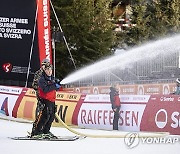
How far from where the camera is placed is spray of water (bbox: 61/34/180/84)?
21.4m

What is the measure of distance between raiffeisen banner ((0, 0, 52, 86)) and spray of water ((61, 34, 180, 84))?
2.25m

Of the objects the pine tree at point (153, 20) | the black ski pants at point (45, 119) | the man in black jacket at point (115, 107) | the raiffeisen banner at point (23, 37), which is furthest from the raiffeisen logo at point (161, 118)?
the pine tree at point (153, 20)

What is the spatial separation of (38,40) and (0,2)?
81.7 inches

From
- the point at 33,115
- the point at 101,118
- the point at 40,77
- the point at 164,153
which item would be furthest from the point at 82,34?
the point at 164,153

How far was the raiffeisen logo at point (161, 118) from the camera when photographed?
11.9m

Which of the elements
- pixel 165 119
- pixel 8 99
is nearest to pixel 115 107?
pixel 165 119

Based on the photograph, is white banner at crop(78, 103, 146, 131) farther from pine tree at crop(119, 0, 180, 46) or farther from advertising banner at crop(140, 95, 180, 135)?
pine tree at crop(119, 0, 180, 46)

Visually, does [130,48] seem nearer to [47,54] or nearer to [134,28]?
[134,28]

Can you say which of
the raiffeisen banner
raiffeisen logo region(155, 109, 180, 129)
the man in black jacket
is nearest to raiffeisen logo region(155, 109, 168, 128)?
raiffeisen logo region(155, 109, 180, 129)

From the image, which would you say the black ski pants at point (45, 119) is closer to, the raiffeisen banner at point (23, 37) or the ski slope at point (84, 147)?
the ski slope at point (84, 147)

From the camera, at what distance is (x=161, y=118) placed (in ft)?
39.4

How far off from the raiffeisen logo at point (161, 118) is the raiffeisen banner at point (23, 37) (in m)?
6.80

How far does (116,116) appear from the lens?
13.1 meters

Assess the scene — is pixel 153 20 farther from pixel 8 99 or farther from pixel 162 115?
pixel 162 115
